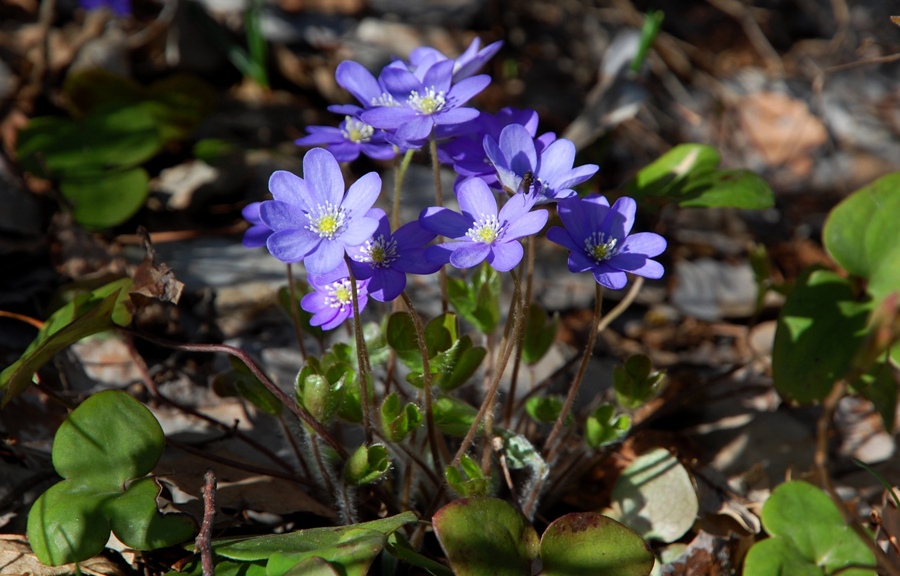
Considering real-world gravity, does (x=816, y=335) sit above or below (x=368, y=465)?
below

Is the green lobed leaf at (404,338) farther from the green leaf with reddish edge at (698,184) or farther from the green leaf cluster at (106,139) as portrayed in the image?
the green leaf cluster at (106,139)

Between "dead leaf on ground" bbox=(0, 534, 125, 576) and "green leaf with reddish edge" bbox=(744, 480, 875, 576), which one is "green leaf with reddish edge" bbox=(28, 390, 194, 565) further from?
"green leaf with reddish edge" bbox=(744, 480, 875, 576)

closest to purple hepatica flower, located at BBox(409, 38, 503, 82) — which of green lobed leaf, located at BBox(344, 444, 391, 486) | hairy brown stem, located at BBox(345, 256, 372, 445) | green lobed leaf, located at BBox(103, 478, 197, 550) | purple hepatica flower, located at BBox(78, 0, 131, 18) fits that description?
hairy brown stem, located at BBox(345, 256, 372, 445)

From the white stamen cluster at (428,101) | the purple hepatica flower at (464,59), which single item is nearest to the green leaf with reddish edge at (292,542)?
the white stamen cluster at (428,101)

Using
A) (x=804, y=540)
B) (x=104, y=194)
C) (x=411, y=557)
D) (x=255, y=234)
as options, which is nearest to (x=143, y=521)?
(x=411, y=557)

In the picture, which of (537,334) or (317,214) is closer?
(317,214)

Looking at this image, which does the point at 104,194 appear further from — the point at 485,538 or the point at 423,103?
the point at 485,538

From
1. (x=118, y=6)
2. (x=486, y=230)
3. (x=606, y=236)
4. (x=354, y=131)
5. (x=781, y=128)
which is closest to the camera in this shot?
(x=486, y=230)

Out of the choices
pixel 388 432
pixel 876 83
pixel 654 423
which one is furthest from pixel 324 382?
pixel 876 83
